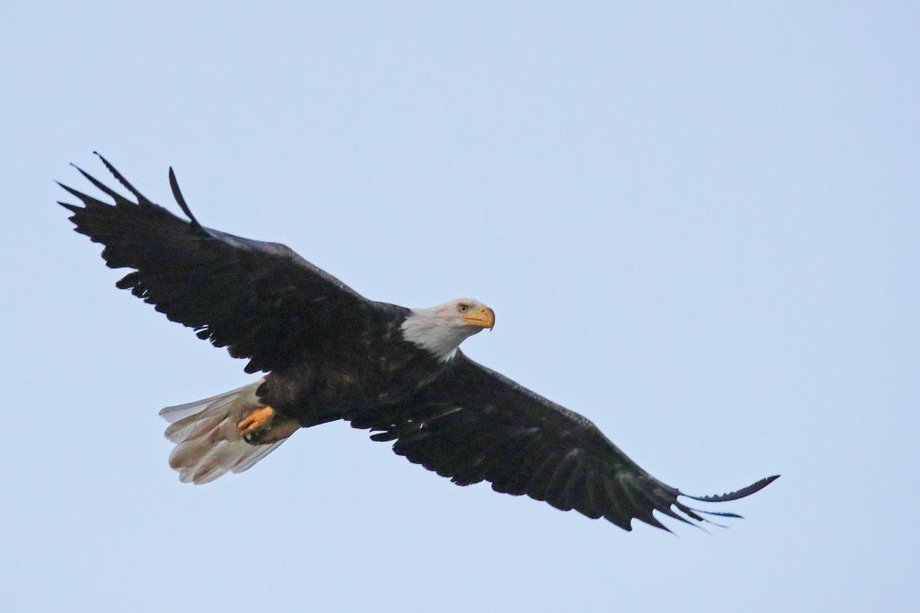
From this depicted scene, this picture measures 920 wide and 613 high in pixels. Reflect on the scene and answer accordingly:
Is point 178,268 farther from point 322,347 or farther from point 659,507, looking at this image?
point 659,507

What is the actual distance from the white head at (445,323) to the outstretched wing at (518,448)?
0.77 m

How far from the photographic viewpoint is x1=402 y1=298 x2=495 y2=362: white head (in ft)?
36.3

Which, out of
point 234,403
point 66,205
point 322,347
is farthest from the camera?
point 234,403

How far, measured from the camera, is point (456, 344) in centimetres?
1135

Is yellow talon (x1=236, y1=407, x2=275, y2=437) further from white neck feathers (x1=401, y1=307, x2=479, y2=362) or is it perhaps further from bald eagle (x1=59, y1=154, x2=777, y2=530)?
white neck feathers (x1=401, y1=307, x2=479, y2=362)

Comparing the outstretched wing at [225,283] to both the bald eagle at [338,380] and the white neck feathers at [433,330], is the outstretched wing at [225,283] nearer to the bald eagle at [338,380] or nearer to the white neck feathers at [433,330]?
the bald eagle at [338,380]

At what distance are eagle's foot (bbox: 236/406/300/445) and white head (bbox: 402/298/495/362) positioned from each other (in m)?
1.15

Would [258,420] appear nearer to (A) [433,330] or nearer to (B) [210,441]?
(B) [210,441]

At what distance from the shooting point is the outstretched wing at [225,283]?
10.1 meters

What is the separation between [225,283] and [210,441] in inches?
76.8

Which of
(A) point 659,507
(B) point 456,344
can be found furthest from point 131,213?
(A) point 659,507

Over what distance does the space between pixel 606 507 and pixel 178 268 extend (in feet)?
13.3

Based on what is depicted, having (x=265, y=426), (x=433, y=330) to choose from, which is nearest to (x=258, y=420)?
(x=265, y=426)

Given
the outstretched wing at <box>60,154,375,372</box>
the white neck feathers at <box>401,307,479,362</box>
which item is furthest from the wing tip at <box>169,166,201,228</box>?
the white neck feathers at <box>401,307,479,362</box>
